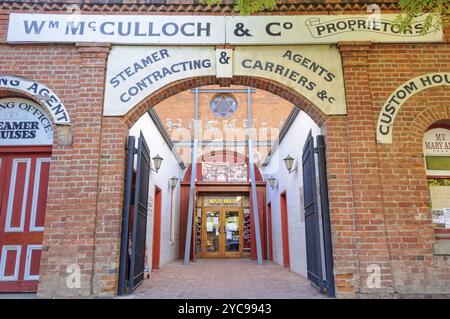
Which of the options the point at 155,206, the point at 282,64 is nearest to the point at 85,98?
the point at 282,64

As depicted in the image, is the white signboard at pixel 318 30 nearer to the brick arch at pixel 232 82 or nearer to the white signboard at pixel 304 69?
the white signboard at pixel 304 69

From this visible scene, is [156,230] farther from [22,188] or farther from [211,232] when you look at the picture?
[211,232]

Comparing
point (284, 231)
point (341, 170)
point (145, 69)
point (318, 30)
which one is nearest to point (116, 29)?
point (145, 69)

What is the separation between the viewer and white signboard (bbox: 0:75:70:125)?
5.39 metres

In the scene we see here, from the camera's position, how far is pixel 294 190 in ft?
29.2

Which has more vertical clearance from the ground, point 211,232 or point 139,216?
point 139,216

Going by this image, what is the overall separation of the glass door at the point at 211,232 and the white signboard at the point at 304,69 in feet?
35.1

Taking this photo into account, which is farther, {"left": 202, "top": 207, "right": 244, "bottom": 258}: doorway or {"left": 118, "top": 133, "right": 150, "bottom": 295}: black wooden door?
{"left": 202, "top": 207, "right": 244, "bottom": 258}: doorway

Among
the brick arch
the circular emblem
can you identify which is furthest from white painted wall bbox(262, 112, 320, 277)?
the circular emblem

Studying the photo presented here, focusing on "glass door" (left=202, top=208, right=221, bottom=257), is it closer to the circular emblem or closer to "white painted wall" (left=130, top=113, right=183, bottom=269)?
"white painted wall" (left=130, top=113, right=183, bottom=269)

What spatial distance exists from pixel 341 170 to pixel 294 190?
3676mm

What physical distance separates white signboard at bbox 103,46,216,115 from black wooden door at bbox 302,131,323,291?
213 cm

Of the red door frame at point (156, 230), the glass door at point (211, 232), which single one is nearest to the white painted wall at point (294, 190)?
the red door frame at point (156, 230)

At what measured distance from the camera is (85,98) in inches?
214
